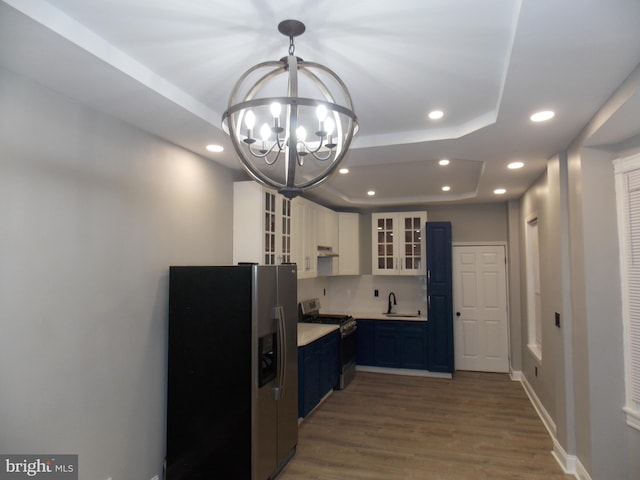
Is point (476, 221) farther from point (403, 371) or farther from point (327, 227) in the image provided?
point (403, 371)

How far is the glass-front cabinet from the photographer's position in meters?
6.41

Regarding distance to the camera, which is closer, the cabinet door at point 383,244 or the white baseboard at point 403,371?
the white baseboard at point 403,371

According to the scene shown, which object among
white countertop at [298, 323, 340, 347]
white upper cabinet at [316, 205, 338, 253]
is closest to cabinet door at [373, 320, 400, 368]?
white countertop at [298, 323, 340, 347]

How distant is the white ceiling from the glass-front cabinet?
340 cm

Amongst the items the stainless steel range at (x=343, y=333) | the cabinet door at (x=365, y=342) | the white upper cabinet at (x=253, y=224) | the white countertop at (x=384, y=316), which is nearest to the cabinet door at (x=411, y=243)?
the white countertop at (x=384, y=316)

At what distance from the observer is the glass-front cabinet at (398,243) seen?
641 centimetres

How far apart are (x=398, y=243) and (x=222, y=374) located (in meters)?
4.27

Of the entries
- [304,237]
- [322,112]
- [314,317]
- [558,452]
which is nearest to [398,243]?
[314,317]

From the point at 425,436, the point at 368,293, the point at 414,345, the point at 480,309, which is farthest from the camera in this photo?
the point at 368,293

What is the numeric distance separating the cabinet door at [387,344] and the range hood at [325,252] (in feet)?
4.28

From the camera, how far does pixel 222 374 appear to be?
9.27 ft

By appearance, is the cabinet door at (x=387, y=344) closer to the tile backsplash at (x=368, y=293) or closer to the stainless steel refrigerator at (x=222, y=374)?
the tile backsplash at (x=368, y=293)

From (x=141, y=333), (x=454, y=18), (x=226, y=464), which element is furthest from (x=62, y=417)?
(x=454, y=18)

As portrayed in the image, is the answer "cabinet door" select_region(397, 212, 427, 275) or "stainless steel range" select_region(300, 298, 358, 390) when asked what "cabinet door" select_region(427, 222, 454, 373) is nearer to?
"cabinet door" select_region(397, 212, 427, 275)
